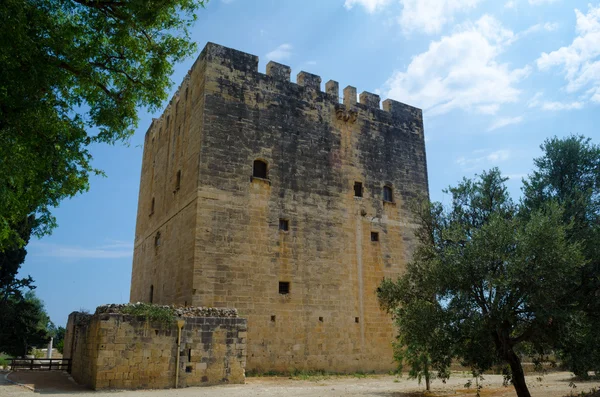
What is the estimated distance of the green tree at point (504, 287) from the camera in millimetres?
9750

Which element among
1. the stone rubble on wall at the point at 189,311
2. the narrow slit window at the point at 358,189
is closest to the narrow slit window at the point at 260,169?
the narrow slit window at the point at 358,189

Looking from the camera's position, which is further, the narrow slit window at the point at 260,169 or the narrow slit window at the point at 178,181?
the narrow slit window at the point at 178,181

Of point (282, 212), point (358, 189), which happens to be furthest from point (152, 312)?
point (358, 189)

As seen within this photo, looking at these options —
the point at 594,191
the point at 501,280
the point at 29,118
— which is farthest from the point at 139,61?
the point at 594,191

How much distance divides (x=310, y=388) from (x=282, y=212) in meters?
6.64

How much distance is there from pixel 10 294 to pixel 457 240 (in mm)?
26381

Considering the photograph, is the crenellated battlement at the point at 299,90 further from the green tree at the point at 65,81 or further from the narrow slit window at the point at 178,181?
the green tree at the point at 65,81

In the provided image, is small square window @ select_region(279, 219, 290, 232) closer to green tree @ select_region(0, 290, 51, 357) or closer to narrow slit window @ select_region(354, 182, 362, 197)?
narrow slit window @ select_region(354, 182, 362, 197)

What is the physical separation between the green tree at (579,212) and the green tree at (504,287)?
347 millimetres

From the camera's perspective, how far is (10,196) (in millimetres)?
7734

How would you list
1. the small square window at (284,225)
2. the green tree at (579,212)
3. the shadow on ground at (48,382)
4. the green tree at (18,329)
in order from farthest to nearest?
the green tree at (18,329), the small square window at (284,225), the shadow on ground at (48,382), the green tree at (579,212)

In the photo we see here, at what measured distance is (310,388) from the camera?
1336 cm

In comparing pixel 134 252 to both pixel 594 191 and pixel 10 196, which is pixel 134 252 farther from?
pixel 594 191

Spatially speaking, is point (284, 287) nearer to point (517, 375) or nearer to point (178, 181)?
point (178, 181)
